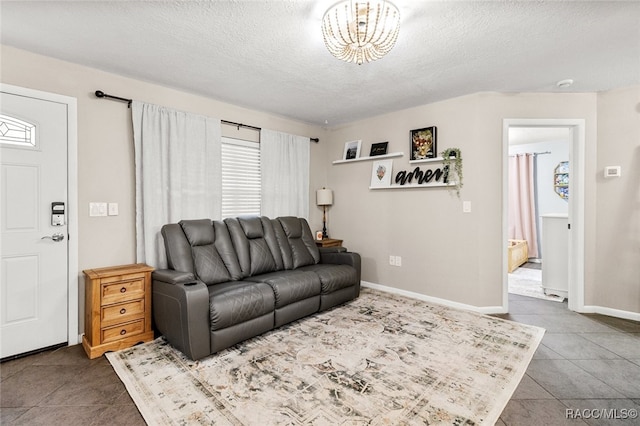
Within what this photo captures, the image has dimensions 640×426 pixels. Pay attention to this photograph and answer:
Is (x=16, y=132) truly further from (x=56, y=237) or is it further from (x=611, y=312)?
(x=611, y=312)

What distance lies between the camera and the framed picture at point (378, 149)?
4199mm

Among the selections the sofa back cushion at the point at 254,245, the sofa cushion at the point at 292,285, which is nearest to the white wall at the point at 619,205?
the sofa cushion at the point at 292,285

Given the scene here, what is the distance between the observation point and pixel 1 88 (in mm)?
2307

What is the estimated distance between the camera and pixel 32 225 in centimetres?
244

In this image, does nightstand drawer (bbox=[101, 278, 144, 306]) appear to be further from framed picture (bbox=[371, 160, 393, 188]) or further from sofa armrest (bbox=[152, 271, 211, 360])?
framed picture (bbox=[371, 160, 393, 188])

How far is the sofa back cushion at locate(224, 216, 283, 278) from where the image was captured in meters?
3.29

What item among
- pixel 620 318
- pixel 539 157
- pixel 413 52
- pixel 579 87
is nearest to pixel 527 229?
pixel 539 157

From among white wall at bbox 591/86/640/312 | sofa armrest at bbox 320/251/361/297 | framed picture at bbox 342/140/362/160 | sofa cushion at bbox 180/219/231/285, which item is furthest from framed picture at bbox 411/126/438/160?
sofa cushion at bbox 180/219/231/285

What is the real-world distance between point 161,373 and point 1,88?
8.33 ft

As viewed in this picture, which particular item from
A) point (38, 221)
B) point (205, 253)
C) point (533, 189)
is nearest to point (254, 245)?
point (205, 253)

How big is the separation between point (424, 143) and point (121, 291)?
3.65 meters

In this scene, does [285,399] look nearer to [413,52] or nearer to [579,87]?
[413,52]

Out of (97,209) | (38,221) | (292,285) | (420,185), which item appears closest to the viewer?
(38,221)

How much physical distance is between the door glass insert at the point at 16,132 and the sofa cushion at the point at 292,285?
2222 mm
